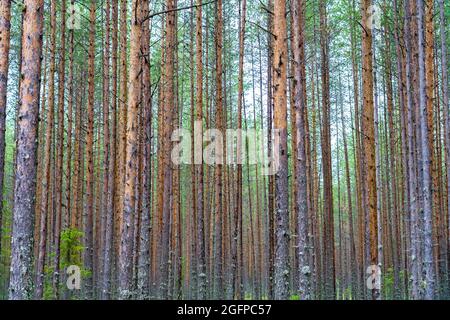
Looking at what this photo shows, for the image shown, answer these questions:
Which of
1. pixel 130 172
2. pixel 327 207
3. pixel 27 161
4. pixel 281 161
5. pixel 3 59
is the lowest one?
pixel 327 207

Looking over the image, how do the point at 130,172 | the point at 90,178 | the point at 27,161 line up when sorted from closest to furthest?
the point at 27,161, the point at 130,172, the point at 90,178

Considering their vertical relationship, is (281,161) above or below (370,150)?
below

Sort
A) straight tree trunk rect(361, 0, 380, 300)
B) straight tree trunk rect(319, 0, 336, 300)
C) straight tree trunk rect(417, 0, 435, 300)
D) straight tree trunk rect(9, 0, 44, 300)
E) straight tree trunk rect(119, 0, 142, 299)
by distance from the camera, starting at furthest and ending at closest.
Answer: straight tree trunk rect(319, 0, 336, 300) < straight tree trunk rect(361, 0, 380, 300) < straight tree trunk rect(417, 0, 435, 300) < straight tree trunk rect(119, 0, 142, 299) < straight tree trunk rect(9, 0, 44, 300)

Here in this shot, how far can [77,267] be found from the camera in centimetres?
1230

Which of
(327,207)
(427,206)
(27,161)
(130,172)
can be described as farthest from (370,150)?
(327,207)

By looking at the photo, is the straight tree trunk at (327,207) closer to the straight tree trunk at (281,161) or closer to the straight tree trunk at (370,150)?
the straight tree trunk at (370,150)

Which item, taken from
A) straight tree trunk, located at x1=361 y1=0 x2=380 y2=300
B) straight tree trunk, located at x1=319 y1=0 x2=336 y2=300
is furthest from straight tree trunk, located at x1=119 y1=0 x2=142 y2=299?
straight tree trunk, located at x1=319 y1=0 x2=336 y2=300

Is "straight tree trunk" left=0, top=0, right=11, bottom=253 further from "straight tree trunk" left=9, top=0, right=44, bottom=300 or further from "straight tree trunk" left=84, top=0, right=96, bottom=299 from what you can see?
"straight tree trunk" left=84, top=0, right=96, bottom=299

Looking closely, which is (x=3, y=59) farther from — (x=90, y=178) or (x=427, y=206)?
(x=427, y=206)

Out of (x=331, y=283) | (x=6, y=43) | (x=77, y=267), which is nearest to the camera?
(x=6, y=43)

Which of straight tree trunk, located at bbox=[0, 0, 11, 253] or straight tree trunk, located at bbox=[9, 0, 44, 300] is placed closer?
straight tree trunk, located at bbox=[9, 0, 44, 300]

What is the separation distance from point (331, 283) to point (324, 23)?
8.99 m
